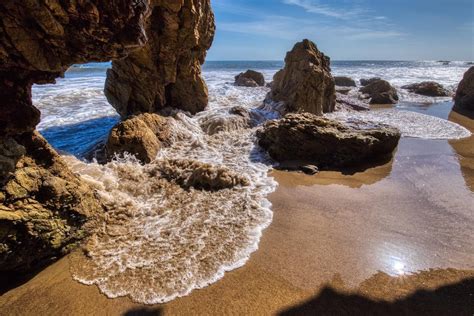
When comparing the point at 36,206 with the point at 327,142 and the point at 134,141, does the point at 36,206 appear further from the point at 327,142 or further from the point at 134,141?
the point at 327,142

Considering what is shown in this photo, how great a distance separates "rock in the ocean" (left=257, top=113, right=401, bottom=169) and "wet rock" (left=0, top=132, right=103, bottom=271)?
15.7ft

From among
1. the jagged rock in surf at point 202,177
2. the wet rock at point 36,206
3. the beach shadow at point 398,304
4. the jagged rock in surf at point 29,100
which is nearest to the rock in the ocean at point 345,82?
the jagged rock in surf at point 202,177

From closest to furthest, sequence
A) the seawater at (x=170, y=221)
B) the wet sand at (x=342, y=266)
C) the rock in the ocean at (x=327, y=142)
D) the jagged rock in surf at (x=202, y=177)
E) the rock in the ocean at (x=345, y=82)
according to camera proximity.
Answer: the wet sand at (x=342, y=266)
the seawater at (x=170, y=221)
the jagged rock in surf at (x=202, y=177)
the rock in the ocean at (x=327, y=142)
the rock in the ocean at (x=345, y=82)

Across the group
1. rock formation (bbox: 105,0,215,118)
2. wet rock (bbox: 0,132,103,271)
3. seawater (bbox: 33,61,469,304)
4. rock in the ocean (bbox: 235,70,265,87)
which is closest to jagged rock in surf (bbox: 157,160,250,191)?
seawater (bbox: 33,61,469,304)

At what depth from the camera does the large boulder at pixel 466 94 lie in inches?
588

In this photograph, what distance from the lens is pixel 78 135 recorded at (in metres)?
9.53

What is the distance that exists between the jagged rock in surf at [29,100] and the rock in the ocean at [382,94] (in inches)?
636

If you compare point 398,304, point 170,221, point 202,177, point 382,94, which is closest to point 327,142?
point 202,177

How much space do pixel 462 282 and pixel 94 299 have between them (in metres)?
4.29

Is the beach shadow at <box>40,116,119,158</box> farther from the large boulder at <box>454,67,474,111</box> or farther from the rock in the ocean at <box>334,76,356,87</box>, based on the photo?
the rock in the ocean at <box>334,76,356,87</box>

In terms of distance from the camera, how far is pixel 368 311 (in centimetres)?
313

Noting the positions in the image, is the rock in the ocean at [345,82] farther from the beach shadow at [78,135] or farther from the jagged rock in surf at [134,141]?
the jagged rock in surf at [134,141]

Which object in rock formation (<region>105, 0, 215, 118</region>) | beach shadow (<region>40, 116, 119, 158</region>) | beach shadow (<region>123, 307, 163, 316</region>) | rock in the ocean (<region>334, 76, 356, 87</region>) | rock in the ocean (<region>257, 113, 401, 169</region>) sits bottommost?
beach shadow (<region>123, 307, 163, 316</region>)

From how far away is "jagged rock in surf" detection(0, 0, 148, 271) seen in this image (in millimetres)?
2934
